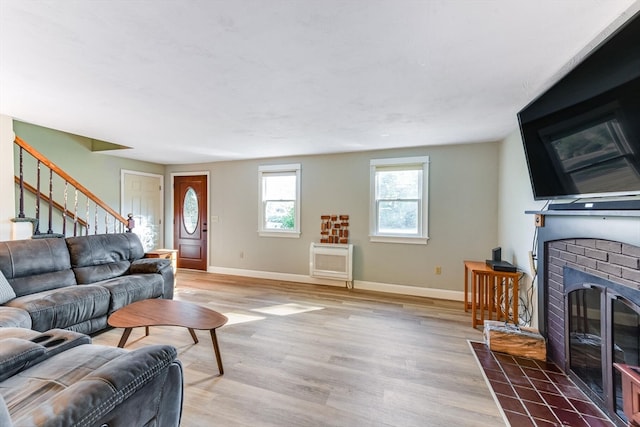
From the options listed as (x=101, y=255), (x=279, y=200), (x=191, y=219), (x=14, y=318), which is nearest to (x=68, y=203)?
(x=101, y=255)

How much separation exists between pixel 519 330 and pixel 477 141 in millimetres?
2418

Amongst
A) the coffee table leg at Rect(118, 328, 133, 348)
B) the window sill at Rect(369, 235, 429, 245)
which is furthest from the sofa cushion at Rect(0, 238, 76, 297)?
the window sill at Rect(369, 235, 429, 245)

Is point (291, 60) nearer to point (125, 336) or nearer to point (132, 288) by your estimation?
point (125, 336)

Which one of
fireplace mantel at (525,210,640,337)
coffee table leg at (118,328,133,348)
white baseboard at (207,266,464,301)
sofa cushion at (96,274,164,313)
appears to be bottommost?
white baseboard at (207,266,464,301)

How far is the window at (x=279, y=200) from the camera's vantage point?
183 inches

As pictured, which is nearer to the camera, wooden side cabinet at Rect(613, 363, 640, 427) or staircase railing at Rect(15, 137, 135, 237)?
wooden side cabinet at Rect(613, 363, 640, 427)

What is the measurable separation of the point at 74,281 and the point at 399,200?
413 cm

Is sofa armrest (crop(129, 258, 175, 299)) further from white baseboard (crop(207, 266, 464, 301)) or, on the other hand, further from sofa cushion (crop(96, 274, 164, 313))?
white baseboard (crop(207, 266, 464, 301))

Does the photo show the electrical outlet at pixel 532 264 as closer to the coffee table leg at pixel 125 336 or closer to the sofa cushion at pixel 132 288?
the coffee table leg at pixel 125 336

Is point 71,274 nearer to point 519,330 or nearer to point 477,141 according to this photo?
point 519,330

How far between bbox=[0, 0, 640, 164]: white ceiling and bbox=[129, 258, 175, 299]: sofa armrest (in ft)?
5.51

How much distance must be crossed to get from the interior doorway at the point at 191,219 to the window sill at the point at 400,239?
342 centimetres

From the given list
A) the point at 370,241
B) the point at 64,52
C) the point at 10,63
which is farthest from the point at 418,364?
the point at 10,63

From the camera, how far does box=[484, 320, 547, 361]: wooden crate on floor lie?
2227 millimetres
